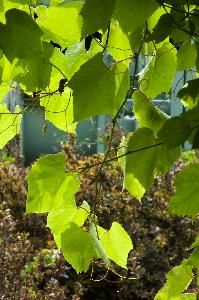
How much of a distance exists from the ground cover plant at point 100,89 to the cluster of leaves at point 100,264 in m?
2.17

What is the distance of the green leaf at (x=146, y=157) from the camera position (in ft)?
3.60

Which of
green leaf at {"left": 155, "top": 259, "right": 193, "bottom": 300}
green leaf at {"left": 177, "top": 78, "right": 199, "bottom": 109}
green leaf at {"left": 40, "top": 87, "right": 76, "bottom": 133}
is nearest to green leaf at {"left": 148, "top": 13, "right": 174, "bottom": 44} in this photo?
green leaf at {"left": 177, "top": 78, "right": 199, "bottom": 109}

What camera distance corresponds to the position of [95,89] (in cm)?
106

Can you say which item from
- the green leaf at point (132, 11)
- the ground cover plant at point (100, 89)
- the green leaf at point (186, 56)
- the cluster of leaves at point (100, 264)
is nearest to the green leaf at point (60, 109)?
the ground cover plant at point (100, 89)

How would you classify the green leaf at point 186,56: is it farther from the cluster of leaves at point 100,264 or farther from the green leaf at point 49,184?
the cluster of leaves at point 100,264

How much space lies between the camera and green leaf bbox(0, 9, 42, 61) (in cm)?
97

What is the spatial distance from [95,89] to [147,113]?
0.17 m

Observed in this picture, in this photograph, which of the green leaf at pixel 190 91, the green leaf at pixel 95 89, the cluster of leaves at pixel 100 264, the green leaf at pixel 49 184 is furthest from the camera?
the cluster of leaves at pixel 100 264

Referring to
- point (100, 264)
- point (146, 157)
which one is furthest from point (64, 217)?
point (100, 264)

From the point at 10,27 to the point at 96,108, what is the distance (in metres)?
0.21

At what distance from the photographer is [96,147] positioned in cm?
1070

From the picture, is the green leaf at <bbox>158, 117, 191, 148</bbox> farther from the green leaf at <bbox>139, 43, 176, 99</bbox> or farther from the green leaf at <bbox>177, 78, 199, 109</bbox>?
the green leaf at <bbox>139, 43, 176, 99</bbox>

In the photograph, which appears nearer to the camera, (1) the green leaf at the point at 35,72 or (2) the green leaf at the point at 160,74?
(1) the green leaf at the point at 35,72

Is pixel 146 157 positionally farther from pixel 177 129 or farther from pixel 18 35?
pixel 18 35
